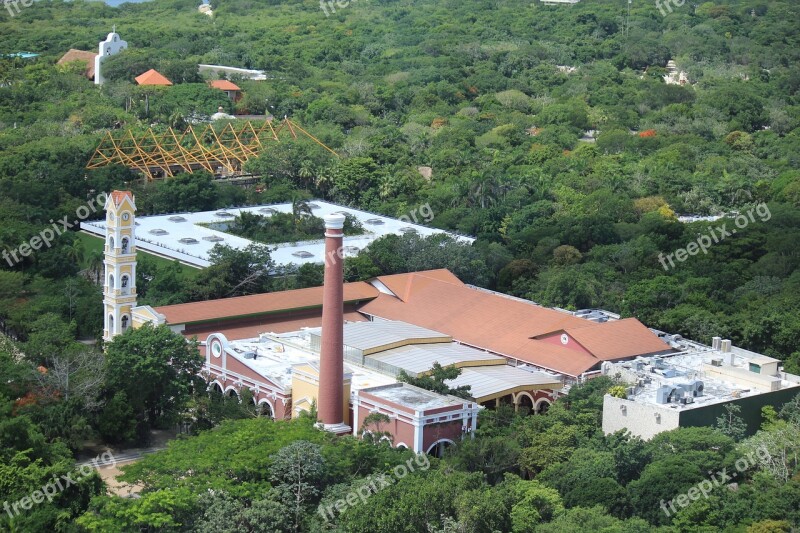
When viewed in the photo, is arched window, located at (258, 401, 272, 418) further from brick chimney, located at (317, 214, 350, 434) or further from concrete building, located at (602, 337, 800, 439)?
concrete building, located at (602, 337, 800, 439)

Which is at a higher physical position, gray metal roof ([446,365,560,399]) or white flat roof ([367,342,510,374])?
white flat roof ([367,342,510,374])

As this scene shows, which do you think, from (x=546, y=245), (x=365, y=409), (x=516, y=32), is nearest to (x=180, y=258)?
(x=546, y=245)

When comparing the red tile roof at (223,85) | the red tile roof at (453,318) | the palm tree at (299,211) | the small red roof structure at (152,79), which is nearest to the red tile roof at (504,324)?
the red tile roof at (453,318)

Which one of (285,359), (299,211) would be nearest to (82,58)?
(299,211)

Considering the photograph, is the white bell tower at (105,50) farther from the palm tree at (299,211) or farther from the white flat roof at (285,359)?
the white flat roof at (285,359)

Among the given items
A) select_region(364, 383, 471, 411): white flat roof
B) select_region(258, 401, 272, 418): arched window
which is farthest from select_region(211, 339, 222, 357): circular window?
select_region(364, 383, 471, 411): white flat roof
